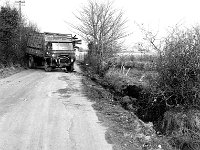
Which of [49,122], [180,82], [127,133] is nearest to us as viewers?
[127,133]

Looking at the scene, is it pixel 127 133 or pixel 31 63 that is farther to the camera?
pixel 31 63

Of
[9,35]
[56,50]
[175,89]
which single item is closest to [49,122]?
[175,89]

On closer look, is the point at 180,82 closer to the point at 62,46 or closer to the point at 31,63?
the point at 62,46

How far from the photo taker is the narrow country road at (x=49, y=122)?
705 cm

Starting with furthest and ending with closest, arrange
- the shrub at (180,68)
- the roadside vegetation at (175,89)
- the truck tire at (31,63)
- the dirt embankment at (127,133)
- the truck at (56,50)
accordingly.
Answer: the truck tire at (31,63) < the truck at (56,50) < the shrub at (180,68) < the roadside vegetation at (175,89) < the dirt embankment at (127,133)

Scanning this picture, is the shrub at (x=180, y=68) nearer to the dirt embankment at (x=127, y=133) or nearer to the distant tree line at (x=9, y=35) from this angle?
the dirt embankment at (x=127, y=133)

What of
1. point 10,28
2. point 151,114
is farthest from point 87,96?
point 10,28

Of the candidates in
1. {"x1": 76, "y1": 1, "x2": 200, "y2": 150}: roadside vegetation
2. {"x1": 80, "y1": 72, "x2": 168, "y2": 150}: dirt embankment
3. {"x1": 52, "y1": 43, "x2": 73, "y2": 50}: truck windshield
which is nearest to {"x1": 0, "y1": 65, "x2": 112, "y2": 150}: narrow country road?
{"x1": 80, "y1": 72, "x2": 168, "y2": 150}: dirt embankment

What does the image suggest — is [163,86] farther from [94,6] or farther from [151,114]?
[94,6]

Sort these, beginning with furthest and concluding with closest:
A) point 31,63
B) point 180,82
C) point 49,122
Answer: point 31,63, point 180,82, point 49,122

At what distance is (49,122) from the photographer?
8844mm

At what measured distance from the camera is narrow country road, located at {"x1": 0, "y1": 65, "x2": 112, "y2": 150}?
278 inches

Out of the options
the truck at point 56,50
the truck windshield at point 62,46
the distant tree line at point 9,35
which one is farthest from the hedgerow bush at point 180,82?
the distant tree line at point 9,35

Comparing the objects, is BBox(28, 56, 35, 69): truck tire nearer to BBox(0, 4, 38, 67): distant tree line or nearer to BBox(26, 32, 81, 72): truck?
BBox(0, 4, 38, 67): distant tree line
